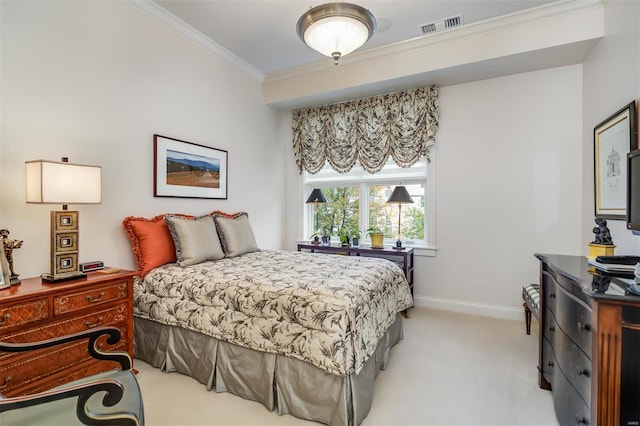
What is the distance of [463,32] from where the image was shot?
309 cm

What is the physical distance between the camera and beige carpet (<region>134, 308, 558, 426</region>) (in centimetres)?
181

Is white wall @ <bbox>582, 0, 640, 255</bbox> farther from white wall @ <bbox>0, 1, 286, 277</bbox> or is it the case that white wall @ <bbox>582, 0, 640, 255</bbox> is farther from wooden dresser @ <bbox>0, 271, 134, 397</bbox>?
white wall @ <bbox>0, 1, 286, 277</bbox>

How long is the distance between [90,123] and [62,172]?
0.73 meters

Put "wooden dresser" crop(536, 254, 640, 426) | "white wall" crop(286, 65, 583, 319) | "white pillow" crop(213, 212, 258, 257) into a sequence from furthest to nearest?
"white wall" crop(286, 65, 583, 319) → "white pillow" crop(213, 212, 258, 257) → "wooden dresser" crop(536, 254, 640, 426)

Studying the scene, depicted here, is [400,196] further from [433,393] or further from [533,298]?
[433,393]

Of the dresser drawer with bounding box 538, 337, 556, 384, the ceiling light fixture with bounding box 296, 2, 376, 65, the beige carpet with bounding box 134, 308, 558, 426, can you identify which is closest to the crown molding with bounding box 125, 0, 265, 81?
the ceiling light fixture with bounding box 296, 2, 376, 65

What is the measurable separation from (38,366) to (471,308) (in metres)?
3.88

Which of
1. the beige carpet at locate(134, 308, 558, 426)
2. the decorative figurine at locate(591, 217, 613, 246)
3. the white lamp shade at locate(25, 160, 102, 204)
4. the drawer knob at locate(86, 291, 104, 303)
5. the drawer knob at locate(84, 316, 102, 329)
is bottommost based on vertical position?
the beige carpet at locate(134, 308, 558, 426)

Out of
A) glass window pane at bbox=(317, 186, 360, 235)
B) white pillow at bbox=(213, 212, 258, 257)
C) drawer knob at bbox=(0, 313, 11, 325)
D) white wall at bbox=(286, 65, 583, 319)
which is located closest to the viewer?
drawer knob at bbox=(0, 313, 11, 325)

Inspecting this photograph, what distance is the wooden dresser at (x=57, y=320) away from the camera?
163 cm

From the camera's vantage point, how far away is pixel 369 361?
1.95m

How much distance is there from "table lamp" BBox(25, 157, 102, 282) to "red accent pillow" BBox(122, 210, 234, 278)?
0.51 meters

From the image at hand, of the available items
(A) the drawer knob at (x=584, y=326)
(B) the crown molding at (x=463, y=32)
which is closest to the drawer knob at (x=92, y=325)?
(A) the drawer knob at (x=584, y=326)

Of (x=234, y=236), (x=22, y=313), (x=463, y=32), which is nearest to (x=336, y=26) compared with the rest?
(x=463, y=32)
